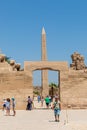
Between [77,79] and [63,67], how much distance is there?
1377 mm

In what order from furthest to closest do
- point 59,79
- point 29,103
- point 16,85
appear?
point 59,79, point 16,85, point 29,103

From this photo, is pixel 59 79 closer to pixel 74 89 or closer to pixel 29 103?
pixel 74 89

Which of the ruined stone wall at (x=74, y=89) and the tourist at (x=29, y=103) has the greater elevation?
the ruined stone wall at (x=74, y=89)

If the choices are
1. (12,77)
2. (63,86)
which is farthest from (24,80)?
(63,86)

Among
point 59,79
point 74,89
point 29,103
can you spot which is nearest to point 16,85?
point 29,103

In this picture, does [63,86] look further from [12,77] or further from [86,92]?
[12,77]

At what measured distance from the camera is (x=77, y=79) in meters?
27.9

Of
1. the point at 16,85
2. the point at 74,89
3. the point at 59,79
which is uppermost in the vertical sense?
the point at 59,79

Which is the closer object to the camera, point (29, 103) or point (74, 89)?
point (29, 103)

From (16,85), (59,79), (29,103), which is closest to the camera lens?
(29,103)

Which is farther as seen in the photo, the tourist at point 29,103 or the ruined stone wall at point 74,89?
the ruined stone wall at point 74,89

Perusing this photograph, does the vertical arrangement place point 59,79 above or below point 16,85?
above

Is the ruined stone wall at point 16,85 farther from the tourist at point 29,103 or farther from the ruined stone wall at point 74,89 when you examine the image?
the ruined stone wall at point 74,89

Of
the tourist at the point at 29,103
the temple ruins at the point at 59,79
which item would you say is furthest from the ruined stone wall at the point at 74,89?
the tourist at the point at 29,103
